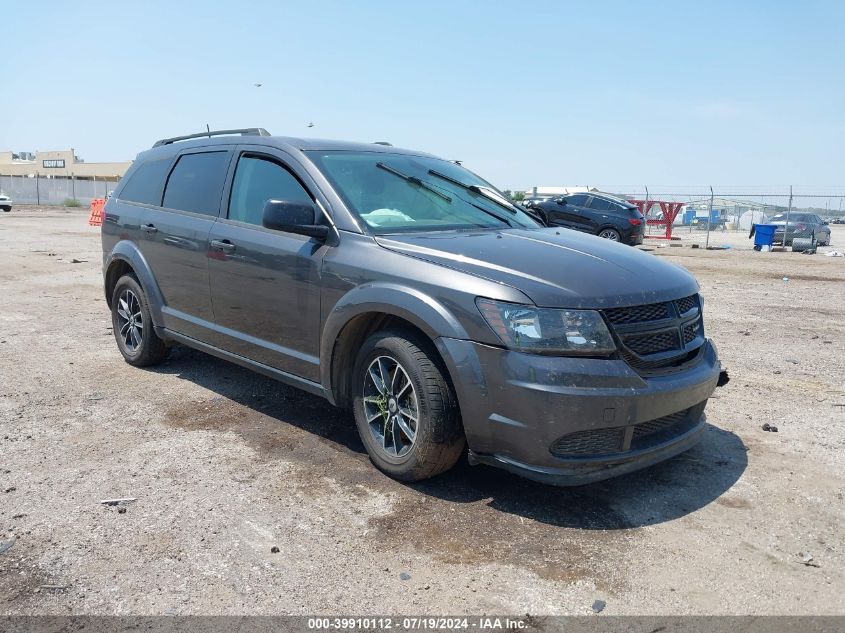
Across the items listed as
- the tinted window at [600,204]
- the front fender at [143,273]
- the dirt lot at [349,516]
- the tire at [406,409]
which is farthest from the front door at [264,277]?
the tinted window at [600,204]

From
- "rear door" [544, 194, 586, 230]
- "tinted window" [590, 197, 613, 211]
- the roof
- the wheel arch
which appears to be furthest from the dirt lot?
"tinted window" [590, 197, 613, 211]

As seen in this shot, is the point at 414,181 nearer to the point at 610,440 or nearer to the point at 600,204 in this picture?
the point at 610,440

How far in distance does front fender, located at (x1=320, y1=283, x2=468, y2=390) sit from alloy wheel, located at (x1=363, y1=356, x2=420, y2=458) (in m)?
0.27

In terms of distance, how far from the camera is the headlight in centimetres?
322

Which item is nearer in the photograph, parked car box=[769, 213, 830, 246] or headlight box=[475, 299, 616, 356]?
headlight box=[475, 299, 616, 356]

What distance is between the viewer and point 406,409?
3723 mm

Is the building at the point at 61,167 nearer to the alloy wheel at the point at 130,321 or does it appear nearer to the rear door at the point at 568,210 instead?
the rear door at the point at 568,210

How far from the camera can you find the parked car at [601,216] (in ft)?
63.0

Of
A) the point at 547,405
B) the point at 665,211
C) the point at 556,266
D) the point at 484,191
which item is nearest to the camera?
the point at 547,405

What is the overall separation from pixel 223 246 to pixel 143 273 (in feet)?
4.21

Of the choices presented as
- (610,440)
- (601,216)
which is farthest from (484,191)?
(601,216)

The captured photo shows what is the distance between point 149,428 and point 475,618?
9.30 feet

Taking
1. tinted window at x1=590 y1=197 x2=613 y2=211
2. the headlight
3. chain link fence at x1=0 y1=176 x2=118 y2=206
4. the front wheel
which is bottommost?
the headlight

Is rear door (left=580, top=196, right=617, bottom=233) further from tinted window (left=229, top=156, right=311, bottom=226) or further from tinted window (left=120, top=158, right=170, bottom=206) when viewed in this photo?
tinted window (left=229, top=156, right=311, bottom=226)
